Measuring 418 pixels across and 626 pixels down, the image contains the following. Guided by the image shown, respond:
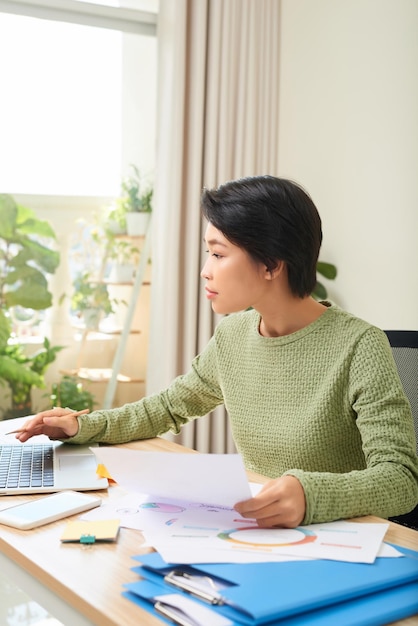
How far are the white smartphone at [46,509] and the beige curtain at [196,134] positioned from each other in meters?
2.16

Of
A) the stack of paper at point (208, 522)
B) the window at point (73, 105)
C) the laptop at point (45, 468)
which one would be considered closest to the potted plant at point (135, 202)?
the window at point (73, 105)

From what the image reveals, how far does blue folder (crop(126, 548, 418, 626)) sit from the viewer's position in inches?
35.0

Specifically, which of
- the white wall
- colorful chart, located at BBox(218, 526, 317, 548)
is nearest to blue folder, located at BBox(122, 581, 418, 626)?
colorful chart, located at BBox(218, 526, 317, 548)

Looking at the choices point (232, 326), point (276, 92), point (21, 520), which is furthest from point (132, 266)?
point (21, 520)

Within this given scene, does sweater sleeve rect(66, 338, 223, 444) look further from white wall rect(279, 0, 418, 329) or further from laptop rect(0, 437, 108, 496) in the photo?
white wall rect(279, 0, 418, 329)

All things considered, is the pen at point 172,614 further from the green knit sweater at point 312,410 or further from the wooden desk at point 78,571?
the green knit sweater at point 312,410

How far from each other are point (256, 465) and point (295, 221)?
0.46 metres

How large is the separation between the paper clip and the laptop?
432mm

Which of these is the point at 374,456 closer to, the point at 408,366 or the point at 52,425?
the point at 408,366

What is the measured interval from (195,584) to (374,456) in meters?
0.48

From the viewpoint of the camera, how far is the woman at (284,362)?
147 centimetres

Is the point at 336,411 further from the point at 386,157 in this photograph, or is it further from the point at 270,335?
the point at 386,157

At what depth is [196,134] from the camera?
345 cm

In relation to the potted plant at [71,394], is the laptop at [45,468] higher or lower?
higher
